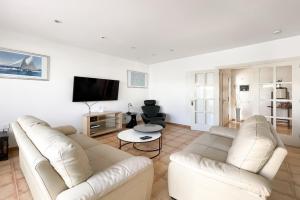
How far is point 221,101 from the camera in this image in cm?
436

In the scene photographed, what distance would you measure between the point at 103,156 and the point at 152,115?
3079 millimetres

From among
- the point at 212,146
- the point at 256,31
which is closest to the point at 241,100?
the point at 256,31

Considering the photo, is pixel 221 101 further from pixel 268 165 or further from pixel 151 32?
pixel 268 165

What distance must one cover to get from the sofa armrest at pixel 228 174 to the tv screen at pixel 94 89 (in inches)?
125

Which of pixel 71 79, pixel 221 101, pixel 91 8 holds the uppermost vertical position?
pixel 91 8

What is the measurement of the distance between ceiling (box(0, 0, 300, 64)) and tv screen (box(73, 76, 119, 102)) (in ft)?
3.15

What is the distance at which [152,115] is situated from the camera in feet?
15.6

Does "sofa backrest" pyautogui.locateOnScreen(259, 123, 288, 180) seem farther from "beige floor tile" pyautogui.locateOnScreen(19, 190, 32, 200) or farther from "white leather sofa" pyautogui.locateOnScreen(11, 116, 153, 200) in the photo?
"beige floor tile" pyautogui.locateOnScreen(19, 190, 32, 200)

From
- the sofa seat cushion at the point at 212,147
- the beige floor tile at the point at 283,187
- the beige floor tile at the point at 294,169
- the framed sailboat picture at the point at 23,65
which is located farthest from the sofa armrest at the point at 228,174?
the framed sailboat picture at the point at 23,65

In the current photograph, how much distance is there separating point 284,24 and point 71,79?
4.54 meters

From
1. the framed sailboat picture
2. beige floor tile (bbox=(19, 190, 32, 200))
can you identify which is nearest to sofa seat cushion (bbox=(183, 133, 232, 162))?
beige floor tile (bbox=(19, 190, 32, 200))

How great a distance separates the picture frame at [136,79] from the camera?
5203 millimetres

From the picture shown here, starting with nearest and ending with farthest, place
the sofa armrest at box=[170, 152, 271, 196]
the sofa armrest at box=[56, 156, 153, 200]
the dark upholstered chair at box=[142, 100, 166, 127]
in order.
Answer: the sofa armrest at box=[56, 156, 153, 200] → the sofa armrest at box=[170, 152, 271, 196] → the dark upholstered chair at box=[142, 100, 166, 127]

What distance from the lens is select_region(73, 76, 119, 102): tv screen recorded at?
12.2ft
